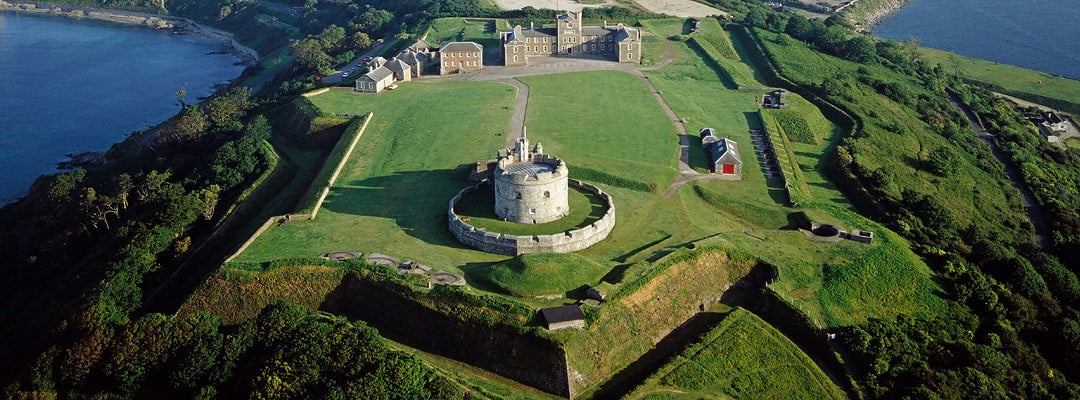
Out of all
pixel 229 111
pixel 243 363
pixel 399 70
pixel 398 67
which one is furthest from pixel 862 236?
pixel 229 111

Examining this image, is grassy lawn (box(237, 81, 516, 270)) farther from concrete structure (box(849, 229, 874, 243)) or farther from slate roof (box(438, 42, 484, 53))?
concrete structure (box(849, 229, 874, 243))

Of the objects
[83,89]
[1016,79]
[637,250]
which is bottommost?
[83,89]

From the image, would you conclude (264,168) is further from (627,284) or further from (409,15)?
(409,15)

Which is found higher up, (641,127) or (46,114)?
(641,127)

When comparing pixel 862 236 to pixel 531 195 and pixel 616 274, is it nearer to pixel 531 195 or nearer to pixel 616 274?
pixel 616 274

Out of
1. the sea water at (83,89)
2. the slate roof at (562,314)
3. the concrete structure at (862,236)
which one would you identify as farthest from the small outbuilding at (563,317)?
the sea water at (83,89)

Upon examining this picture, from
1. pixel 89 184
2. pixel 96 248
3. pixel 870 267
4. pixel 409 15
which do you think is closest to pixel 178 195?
pixel 96 248

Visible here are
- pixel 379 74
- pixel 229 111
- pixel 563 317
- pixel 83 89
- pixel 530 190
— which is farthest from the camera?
pixel 83 89

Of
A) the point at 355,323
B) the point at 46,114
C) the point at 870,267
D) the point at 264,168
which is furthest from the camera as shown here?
the point at 46,114
